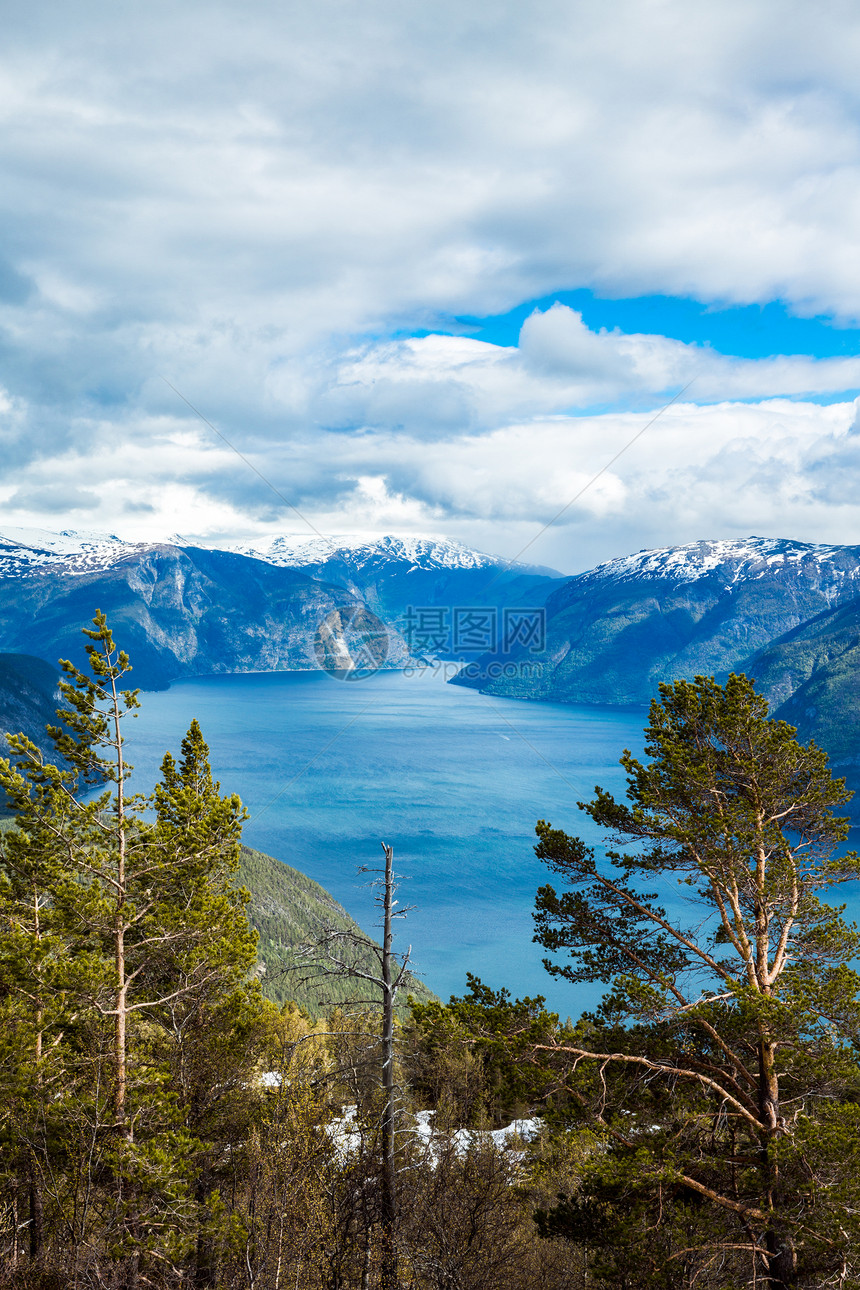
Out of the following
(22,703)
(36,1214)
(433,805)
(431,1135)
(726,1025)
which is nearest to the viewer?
(726,1025)

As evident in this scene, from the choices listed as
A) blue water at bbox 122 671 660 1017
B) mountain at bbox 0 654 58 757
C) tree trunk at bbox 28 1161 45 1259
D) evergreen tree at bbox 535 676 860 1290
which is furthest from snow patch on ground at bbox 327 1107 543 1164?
mountain at bbox 0 654 58 757

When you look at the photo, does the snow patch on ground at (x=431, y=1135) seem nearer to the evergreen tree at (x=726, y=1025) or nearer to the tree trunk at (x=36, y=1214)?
the evergreen tree at (x=726, y=1025)

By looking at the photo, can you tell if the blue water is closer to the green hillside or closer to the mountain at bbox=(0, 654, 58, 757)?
the green hillside

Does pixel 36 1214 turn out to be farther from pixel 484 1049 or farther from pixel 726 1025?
pixel 726 1025

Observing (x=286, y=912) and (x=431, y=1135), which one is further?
(x=286, y=912)

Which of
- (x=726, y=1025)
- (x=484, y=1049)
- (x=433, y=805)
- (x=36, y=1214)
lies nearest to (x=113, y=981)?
(x=36, y=1214)

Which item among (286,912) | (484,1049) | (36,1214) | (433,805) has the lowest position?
(286,912)
